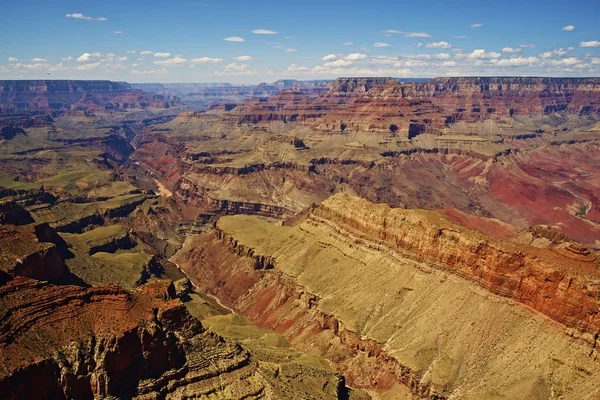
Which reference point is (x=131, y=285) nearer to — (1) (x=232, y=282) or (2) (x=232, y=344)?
(1) (x=232, y=282)

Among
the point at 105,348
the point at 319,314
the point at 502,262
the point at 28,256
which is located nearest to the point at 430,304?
Result: the point at 502,262

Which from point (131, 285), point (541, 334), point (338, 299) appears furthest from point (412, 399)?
point (131, 285)

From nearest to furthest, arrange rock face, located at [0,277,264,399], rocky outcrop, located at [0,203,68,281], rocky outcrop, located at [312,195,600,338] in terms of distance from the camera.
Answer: rock face, located at [0,277,264,399] → rocky outcrop, located at [312,195,600,338] → rocky outcrop, located at [0,203,68,281]

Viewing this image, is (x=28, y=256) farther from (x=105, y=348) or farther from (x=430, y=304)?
(x=430, y=304)

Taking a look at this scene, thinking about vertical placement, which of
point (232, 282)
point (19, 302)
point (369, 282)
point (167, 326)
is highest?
point (19, 302)

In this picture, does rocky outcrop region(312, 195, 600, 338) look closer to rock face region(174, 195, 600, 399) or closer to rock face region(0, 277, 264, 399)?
rock face region(174, 195, 600, 399)

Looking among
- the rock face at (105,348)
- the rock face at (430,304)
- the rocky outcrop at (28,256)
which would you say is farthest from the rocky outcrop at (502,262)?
the rocky outcrop at (28,256)

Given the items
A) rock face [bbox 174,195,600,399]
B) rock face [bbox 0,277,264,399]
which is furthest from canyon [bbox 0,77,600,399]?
rock face [bbox 174,195,600,399]

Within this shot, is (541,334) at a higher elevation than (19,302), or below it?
below

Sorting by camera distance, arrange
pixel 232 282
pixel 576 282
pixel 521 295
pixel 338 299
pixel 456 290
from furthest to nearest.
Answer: pixel 232 282
pixel 338 299
pixel 456 290
pixel 521 295
pixel 576 282
